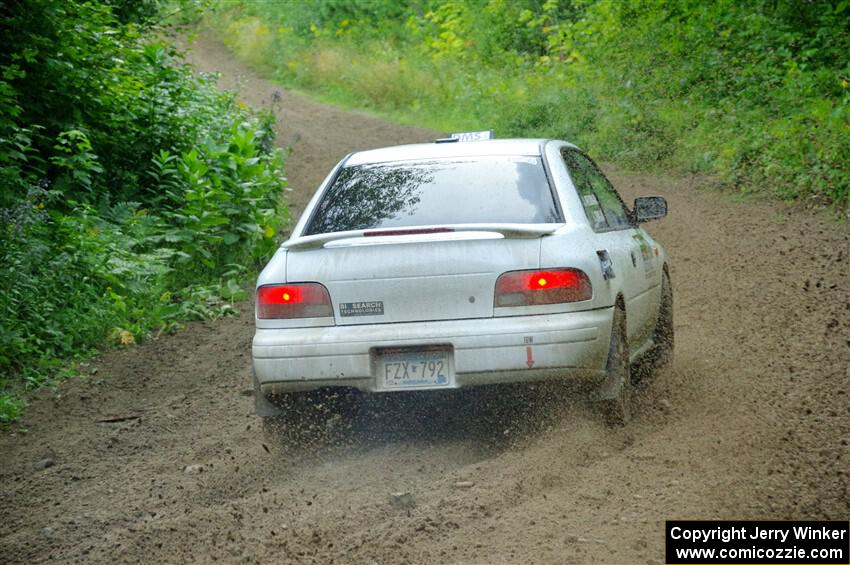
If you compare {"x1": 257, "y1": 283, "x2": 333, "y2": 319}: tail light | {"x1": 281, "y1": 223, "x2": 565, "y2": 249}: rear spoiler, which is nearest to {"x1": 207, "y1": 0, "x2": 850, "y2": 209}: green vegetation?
{"x1": 281, "y1": 223, "x2": 565, "y2": 249}: rear spoiler

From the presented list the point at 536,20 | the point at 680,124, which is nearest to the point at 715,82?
the point at 680,124

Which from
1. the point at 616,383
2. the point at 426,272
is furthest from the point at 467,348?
the point at 616,383

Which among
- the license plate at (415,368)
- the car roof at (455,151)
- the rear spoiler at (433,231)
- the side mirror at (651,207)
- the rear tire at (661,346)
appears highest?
the car roof at (455,151)

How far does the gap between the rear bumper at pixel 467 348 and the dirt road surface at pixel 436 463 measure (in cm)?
26

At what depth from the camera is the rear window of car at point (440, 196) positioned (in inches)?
227

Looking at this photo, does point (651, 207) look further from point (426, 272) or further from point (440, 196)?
point (426, 272)

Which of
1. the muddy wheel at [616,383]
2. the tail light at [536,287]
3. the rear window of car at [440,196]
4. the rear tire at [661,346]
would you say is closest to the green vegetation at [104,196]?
the rear window of car at [440,196]

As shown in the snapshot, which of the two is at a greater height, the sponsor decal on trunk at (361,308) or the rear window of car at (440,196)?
the rear window of car at (440,196)

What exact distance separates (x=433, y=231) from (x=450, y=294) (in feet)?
1.20

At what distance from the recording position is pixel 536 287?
5.37 m

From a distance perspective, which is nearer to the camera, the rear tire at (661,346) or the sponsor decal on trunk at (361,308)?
the sponsor decal on trunk at (361,308)

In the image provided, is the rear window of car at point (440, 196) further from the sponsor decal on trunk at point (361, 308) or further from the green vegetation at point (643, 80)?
the green vegetation at point (643, 80)

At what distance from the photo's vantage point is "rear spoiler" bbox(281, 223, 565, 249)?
5.46m

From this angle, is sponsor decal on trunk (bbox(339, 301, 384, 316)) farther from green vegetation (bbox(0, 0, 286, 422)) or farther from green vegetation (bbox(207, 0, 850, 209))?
green vegetation (bbox(207, 0, 850, 209))
